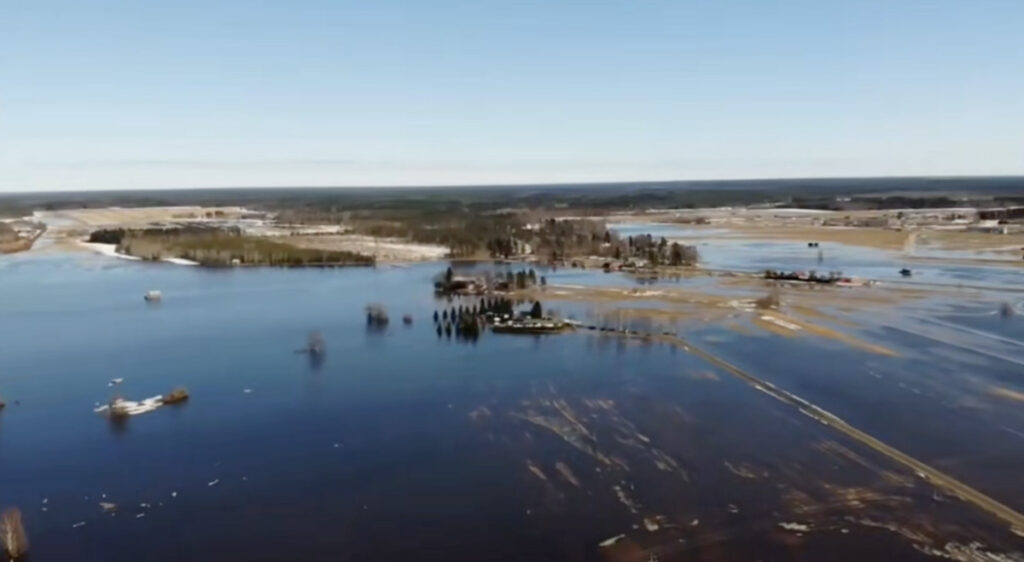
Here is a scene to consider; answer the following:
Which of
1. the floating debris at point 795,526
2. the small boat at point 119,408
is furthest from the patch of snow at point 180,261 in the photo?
the floating debris at point 795,526

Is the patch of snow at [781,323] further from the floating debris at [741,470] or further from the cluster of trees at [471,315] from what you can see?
the floating debris at [741,470]

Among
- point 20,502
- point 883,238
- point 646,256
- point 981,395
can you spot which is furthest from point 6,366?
point 883,238

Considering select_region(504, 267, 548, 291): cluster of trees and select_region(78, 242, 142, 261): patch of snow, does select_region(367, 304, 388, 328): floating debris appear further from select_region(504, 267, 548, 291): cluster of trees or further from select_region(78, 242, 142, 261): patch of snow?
select_region(78, 242, 142, 261): patch of snow

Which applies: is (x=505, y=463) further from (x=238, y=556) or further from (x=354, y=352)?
(x=354, y=352)

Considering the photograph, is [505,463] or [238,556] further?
[505,463]

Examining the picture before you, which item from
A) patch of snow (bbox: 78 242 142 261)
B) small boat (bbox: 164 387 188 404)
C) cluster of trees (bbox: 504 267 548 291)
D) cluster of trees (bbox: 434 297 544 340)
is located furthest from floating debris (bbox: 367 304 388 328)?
patch of snow (bbox: 78 242 142 261)

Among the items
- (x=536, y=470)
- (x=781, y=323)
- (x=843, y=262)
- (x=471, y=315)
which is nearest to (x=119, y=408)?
(x=536, y=470)
